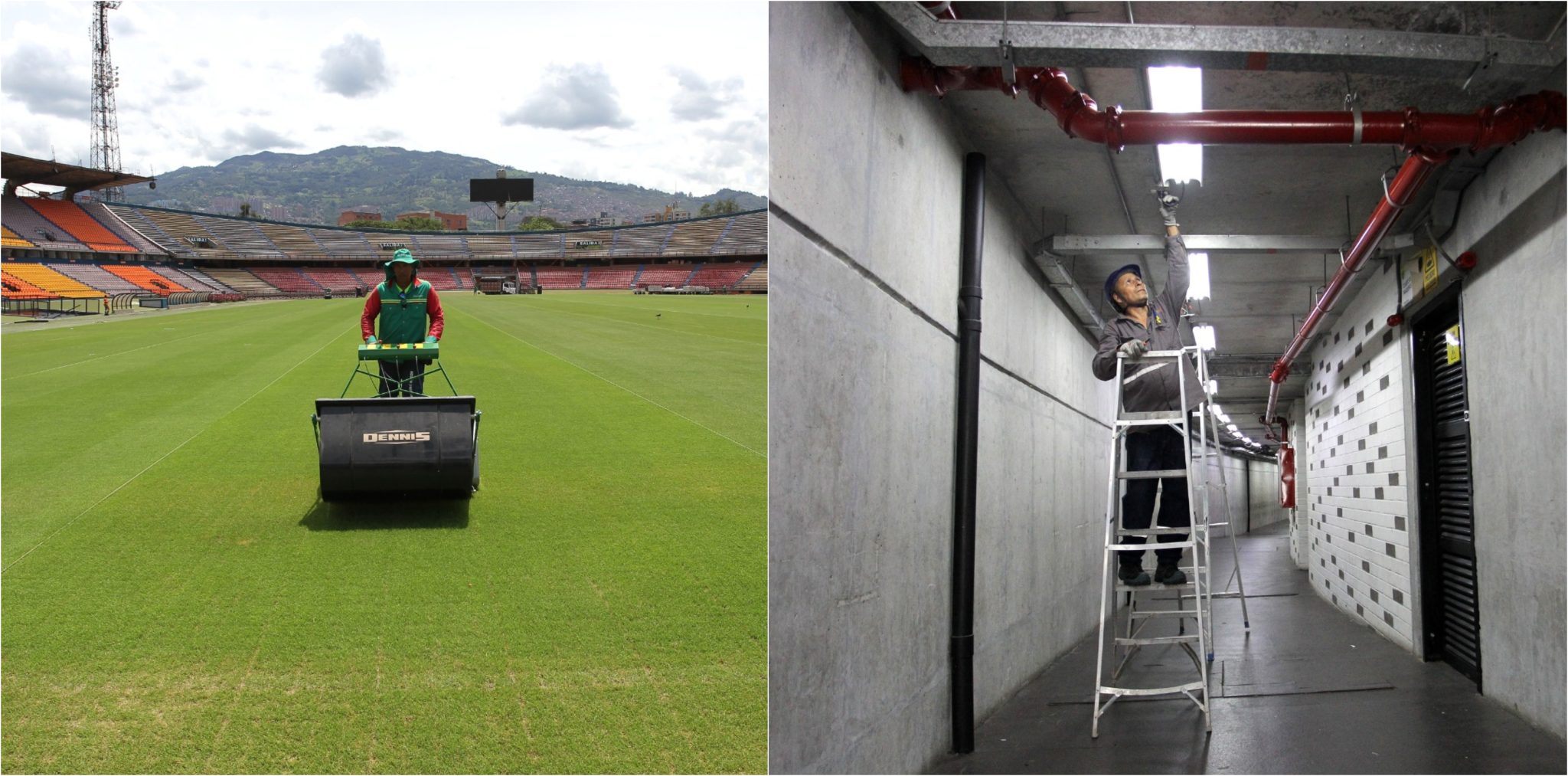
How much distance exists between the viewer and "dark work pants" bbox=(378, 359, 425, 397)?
8227 mm

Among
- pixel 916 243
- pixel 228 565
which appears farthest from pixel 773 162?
pixel 228 565

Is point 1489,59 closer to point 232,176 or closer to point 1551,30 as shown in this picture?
point 1551,30

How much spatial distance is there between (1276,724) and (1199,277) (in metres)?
5.17

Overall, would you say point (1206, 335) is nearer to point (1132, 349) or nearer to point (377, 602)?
point (1132, 349)

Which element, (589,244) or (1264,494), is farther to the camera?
(589,244)

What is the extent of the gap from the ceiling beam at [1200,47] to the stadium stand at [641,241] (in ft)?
233

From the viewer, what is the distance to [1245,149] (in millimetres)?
6508

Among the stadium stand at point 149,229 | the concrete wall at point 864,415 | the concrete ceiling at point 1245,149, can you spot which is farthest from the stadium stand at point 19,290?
the concrete wall at point 864,415

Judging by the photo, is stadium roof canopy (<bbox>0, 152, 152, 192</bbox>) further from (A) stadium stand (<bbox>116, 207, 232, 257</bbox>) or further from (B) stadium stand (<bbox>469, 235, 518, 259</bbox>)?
(B) stadium stand (<bbox>469, 235, 518, 259</bbox>)

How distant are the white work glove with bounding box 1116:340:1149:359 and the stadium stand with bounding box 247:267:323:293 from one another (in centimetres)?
7027

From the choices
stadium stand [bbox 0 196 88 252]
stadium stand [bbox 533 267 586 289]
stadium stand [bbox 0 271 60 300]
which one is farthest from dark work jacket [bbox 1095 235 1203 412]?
stadium stand [bbox 533 267 586 289]

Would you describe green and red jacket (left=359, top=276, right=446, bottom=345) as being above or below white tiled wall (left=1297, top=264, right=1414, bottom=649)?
above

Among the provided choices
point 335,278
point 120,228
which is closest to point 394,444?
point 120,228

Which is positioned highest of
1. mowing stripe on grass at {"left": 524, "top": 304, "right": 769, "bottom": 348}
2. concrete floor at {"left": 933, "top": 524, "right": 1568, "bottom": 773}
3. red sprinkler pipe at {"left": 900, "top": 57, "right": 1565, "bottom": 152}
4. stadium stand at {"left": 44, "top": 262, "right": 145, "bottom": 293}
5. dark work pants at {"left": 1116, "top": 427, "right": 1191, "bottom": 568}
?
stadium stand at {"left": 44, "top": 262, "right": 145, "bottom": 293}
